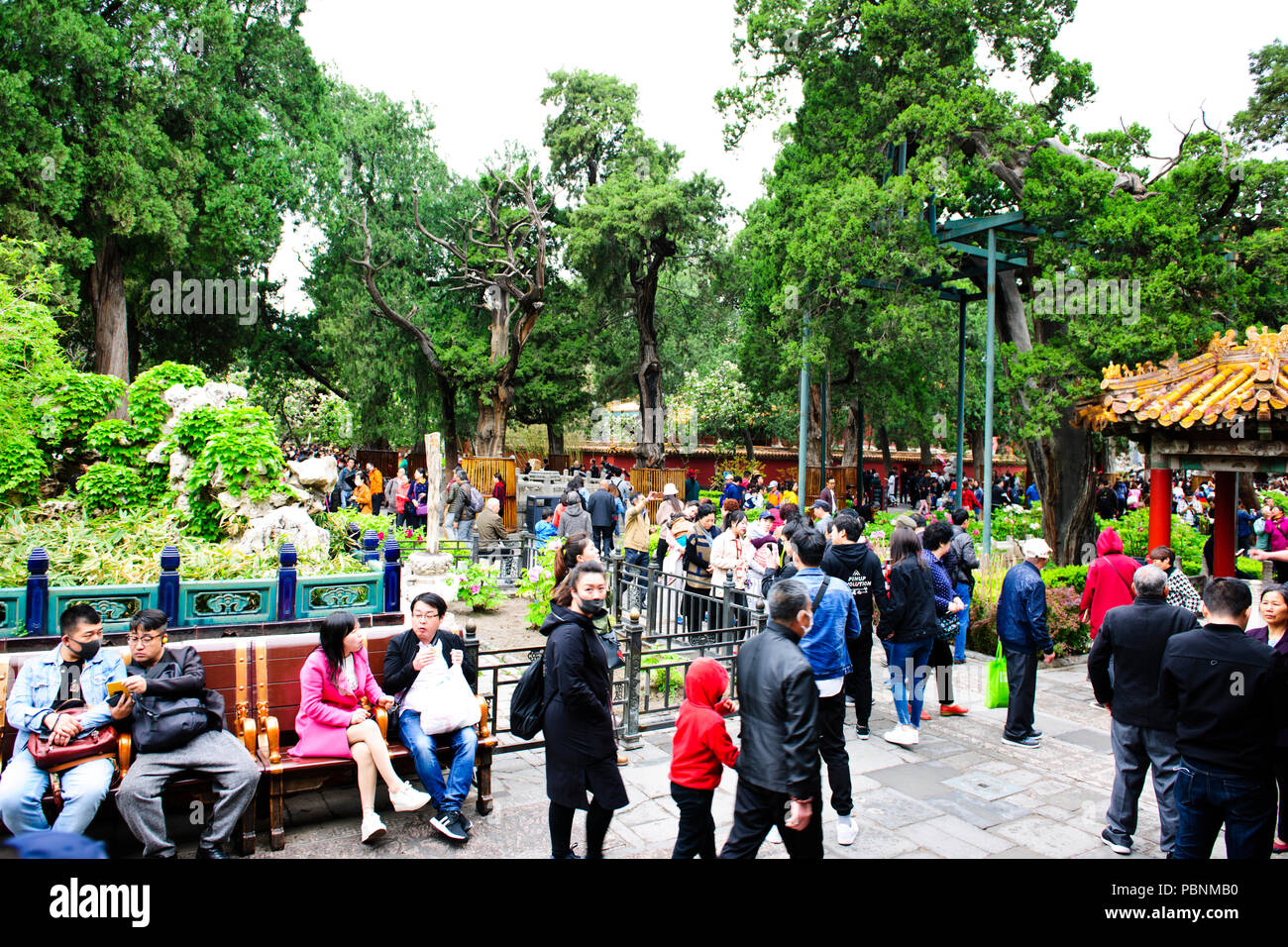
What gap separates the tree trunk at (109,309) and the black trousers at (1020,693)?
21.6 m

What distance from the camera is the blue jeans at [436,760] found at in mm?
5062

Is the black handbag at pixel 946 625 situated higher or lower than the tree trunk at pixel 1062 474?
Result: lower

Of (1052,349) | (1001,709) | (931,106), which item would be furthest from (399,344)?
(1001,709)

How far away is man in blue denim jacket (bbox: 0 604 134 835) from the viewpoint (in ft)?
14.4

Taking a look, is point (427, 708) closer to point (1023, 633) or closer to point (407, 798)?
point (407, 798)

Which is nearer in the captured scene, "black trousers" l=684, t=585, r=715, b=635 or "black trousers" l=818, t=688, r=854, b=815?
"black trousers" l=818, t=688, r=854, b=815

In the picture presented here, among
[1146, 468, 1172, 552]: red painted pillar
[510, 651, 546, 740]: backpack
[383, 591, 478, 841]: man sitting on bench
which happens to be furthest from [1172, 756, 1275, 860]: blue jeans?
[1146, 468, 1172, 552]: red painted pillar

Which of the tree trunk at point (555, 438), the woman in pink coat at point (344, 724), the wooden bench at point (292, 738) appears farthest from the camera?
the tree trunk at point (555, 438)

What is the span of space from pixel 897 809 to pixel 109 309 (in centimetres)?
2266

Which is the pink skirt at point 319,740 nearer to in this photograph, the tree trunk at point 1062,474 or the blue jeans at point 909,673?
the blue jeans at point 909,673

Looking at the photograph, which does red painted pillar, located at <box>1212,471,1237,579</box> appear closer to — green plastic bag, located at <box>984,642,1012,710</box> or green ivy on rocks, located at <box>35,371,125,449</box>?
green plastic bag, located at <box>984,642,1012,710</box>

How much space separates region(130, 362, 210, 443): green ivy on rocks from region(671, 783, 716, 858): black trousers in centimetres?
848

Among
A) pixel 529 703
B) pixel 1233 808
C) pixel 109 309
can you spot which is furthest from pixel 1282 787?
pixel 109 309

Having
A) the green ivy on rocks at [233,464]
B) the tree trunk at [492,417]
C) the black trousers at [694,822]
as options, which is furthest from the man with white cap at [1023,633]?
the tree trunk at [492,417]
